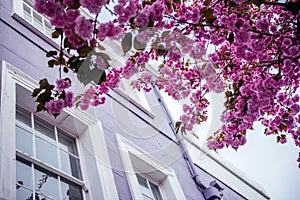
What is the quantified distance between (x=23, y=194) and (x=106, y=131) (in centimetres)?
149

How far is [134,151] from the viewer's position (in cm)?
370

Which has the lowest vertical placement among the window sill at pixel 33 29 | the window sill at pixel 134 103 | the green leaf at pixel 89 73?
the green leaf at pixel 89 73

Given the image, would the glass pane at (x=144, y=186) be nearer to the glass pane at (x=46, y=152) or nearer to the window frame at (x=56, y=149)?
the window frame at (x=56, y=149)

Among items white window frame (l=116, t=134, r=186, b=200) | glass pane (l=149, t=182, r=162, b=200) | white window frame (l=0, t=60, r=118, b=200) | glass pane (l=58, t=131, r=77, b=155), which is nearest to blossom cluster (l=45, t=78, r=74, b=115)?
white window frame (l=0, t=60, r=118, b=200)

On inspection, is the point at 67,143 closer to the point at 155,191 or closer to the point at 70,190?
the point at 70,190

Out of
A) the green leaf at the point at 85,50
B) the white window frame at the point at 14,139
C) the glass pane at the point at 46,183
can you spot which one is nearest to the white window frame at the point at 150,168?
the white window frame at the point at 14,139

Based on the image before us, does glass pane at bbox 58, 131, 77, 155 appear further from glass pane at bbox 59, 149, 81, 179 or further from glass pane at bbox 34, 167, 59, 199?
glass pane at bbox 34, 167, 59, 199

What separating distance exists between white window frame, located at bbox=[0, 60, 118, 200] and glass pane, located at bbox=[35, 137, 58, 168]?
1.09ft

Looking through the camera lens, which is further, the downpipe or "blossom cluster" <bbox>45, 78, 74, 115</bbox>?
the downpipe

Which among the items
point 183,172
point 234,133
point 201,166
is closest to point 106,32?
point 234,133

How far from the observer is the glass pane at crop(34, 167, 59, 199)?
88.2 inches

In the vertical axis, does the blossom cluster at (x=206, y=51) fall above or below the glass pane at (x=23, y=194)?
above

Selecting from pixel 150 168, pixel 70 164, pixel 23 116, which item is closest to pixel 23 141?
pixel 23 116

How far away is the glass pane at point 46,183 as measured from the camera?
224cm
